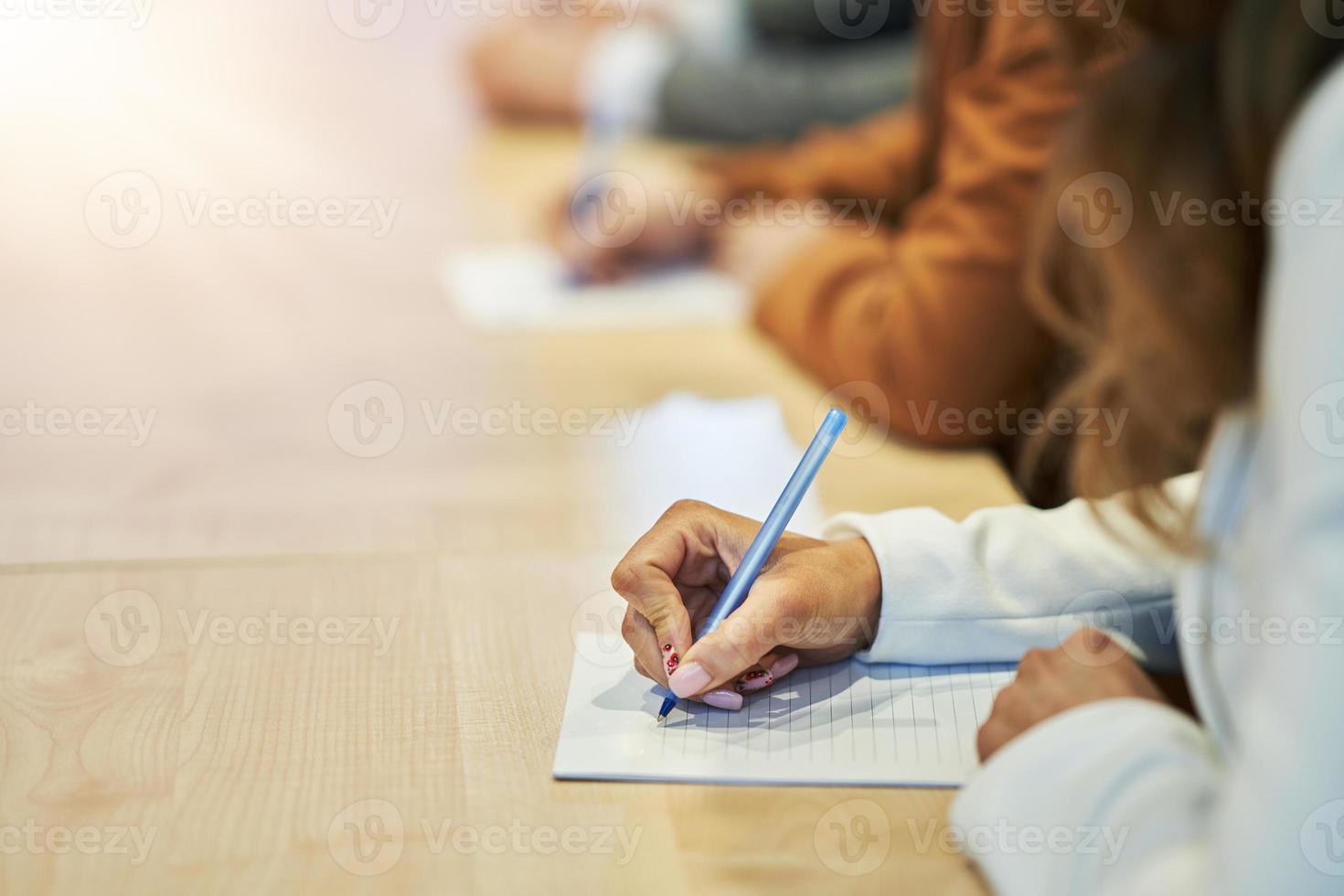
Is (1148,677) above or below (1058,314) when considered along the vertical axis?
below

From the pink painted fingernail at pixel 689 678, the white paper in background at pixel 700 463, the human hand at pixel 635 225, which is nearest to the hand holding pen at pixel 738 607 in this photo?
the pink painted fingernail at pixel 689 678

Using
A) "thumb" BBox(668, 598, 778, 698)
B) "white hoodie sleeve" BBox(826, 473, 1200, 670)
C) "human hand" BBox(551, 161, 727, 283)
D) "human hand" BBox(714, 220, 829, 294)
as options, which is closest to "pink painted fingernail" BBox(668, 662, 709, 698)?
"thumb" BBox(668, 598, 778, 698)

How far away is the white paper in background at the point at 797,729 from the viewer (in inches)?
24.9

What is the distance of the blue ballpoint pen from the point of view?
68 cm

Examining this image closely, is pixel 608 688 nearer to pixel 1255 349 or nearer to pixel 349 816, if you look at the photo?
pixel 349 816

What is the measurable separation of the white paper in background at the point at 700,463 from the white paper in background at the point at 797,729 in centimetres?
15

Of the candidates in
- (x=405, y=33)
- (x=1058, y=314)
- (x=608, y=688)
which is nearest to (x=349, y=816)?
(x=608, y=688)

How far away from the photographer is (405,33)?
246cm

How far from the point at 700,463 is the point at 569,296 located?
1.44ft

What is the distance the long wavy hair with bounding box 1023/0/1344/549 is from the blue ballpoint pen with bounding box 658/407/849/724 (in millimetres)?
173

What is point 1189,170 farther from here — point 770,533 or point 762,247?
point 762,247

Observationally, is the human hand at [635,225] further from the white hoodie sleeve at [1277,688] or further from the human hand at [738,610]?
the white hoodie sleeve at [1277,688]

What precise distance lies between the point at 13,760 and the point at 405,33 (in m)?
2.00

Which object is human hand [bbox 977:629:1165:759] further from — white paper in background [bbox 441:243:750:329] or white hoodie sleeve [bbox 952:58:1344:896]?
white paper in background [bbox 441:243:750:329]
